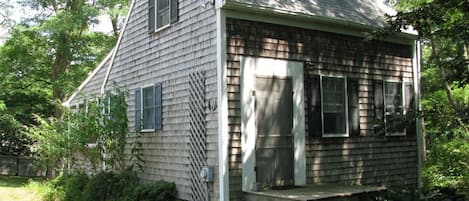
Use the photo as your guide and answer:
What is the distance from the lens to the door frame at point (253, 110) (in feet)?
27.6

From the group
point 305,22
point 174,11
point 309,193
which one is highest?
point 174,11

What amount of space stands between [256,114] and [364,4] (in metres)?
4.38

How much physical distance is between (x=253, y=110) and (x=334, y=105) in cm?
215

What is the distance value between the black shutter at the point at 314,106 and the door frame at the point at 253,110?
18cm

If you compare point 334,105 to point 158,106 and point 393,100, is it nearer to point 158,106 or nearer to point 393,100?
point 393,100

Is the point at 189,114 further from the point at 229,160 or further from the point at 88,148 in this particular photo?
the point at 88,148

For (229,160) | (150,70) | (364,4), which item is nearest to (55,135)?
(150,70)

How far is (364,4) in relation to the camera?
1123cm

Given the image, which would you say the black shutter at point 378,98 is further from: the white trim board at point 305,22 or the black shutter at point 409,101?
the white trim board at point 305,22

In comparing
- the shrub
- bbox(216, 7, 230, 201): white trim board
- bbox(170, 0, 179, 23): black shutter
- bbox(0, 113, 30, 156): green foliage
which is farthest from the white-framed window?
bbox(0, 113, 30, 156): green foliage

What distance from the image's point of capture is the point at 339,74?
1002 centimetres

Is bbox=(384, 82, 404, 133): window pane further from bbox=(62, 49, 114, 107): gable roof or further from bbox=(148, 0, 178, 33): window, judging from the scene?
bbox=(62, 49, 114, 107): gable roof

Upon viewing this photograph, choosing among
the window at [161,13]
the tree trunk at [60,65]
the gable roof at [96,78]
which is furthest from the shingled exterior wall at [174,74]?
the tree trunk at [60,65]

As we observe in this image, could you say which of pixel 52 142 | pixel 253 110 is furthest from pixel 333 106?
pixel 52 142
